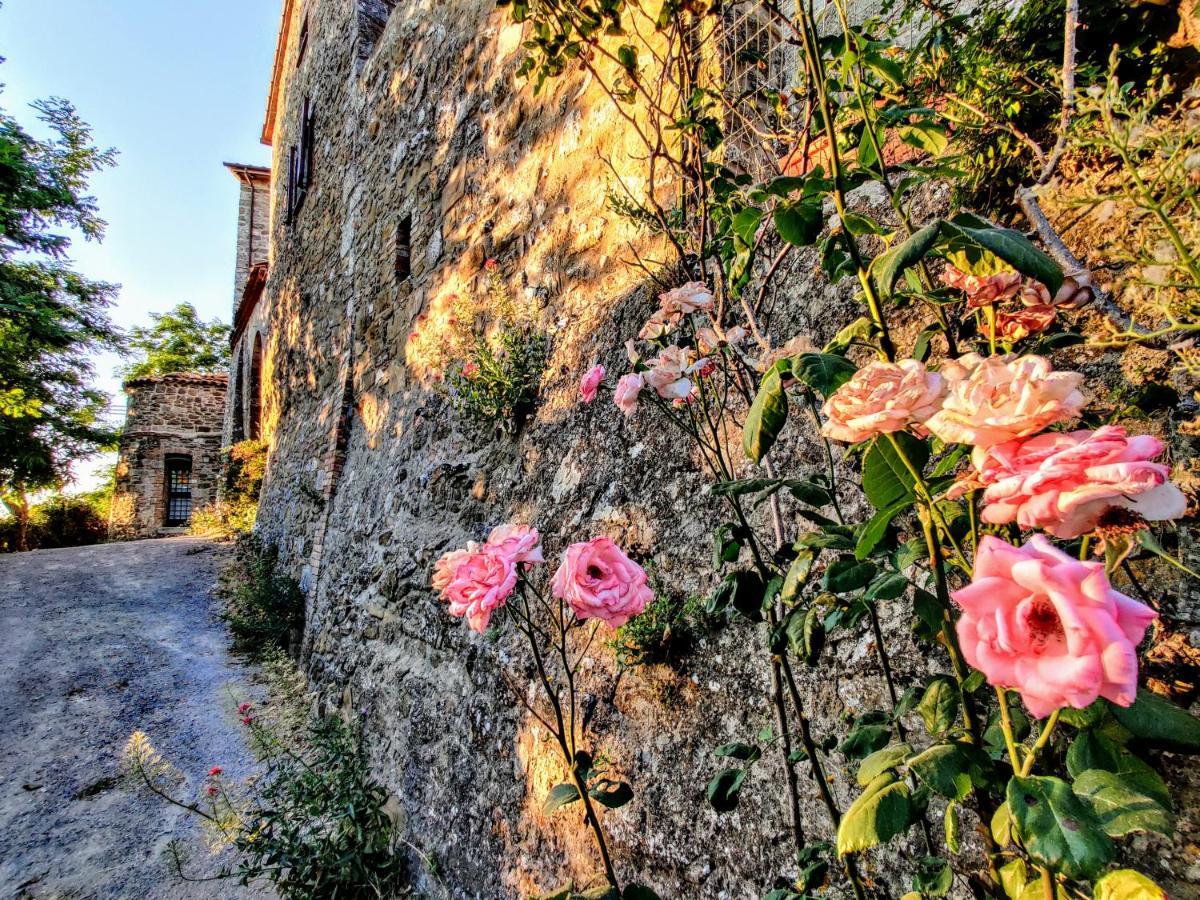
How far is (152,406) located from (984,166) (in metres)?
17.2

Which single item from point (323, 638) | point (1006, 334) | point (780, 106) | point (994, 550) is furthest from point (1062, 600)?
point (323, 638)

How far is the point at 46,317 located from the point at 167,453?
555 cm

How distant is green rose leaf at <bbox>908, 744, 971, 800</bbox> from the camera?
1.98 ft

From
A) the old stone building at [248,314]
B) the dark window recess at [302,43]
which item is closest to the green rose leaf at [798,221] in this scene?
the dark window recess at [302,43]

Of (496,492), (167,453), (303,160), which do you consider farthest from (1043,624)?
(167,453)

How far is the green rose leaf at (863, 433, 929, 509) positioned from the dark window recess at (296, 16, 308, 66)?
389 inches

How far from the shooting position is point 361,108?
16.7 feet

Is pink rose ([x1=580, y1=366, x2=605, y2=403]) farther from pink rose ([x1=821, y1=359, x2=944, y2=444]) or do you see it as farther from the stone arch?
the stone arch

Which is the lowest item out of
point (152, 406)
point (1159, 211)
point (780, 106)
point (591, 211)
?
point (1159, 211)

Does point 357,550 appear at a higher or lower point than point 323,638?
higher

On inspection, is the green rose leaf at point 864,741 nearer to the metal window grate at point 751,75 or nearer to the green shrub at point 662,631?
the green shrub at point 662,631

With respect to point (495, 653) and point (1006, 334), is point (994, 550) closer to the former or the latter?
point (1006, 334)

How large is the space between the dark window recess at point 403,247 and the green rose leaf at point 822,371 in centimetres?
392

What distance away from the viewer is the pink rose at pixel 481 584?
1090 millimetres
